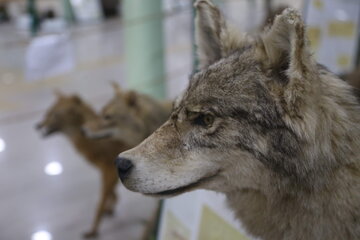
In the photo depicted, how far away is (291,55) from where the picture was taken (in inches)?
31.2

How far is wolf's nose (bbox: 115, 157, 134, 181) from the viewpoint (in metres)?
0.94

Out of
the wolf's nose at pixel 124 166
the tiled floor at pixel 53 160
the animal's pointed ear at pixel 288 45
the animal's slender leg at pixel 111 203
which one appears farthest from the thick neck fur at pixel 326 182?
the animal's slender leg at pixel 111 203

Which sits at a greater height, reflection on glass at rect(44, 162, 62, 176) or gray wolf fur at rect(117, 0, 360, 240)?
gray wolf fur at rect(117, 0, 360, 240)

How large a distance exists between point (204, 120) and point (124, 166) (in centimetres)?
20

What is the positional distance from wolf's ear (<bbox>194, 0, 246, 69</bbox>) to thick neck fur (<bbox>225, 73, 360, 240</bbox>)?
263mm

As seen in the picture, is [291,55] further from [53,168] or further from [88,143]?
[53,168]

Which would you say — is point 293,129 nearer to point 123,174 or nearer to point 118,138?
point 123,174

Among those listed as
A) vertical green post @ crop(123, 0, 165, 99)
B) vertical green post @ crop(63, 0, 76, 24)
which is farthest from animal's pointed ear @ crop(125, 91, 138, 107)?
vertical green post @ crop(63, 0, 76, 24)

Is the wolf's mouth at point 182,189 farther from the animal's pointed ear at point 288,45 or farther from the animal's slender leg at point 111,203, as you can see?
the animal's slender leg at point 111,203

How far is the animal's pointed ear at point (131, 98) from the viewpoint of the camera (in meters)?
2.28

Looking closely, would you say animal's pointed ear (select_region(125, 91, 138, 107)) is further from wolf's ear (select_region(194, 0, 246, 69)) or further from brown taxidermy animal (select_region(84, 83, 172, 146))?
wolf's ear (select_region(194, 0, 246, 69))

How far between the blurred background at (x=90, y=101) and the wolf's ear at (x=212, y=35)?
322 mm

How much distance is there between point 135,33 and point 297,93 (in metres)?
2.66

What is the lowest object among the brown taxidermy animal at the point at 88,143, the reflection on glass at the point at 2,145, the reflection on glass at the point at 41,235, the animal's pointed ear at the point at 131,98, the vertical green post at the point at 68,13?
the reflection on glass at the point at 41,235
